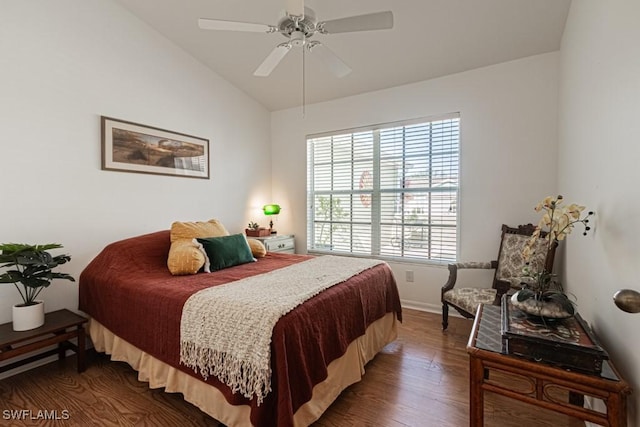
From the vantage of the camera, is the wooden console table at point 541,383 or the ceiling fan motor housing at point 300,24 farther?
the ceiling fan motor housing at point 300,24

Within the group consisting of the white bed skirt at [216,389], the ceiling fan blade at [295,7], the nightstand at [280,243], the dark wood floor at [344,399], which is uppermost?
the ceiling fan blade at [295,7]

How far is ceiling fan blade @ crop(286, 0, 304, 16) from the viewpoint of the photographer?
1.74m

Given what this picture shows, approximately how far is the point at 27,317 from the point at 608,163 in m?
3.68

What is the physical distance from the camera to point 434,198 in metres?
3.57

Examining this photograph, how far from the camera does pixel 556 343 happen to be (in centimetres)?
119

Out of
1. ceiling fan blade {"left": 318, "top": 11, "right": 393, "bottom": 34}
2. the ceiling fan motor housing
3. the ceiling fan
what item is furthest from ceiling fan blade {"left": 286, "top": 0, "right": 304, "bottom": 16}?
ceiling fan blade {"left": 318, "top": 11, "right": 393, "bottom": 34}

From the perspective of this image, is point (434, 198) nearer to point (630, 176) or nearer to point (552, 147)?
point (552, 147)

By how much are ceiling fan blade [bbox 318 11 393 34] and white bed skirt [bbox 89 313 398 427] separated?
2139 millimetres

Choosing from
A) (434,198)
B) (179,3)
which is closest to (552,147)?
(434,198)

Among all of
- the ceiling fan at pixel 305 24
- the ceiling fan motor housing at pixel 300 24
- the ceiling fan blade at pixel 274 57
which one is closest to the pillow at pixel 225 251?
the ceiling fan blade at pixel 274 57

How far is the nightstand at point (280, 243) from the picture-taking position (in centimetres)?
410

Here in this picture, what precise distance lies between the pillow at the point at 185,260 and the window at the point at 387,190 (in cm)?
216

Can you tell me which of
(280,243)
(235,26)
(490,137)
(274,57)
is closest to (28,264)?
(235,26)

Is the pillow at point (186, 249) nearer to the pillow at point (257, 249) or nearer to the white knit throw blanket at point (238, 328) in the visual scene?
the pillow at point (257, 249)
